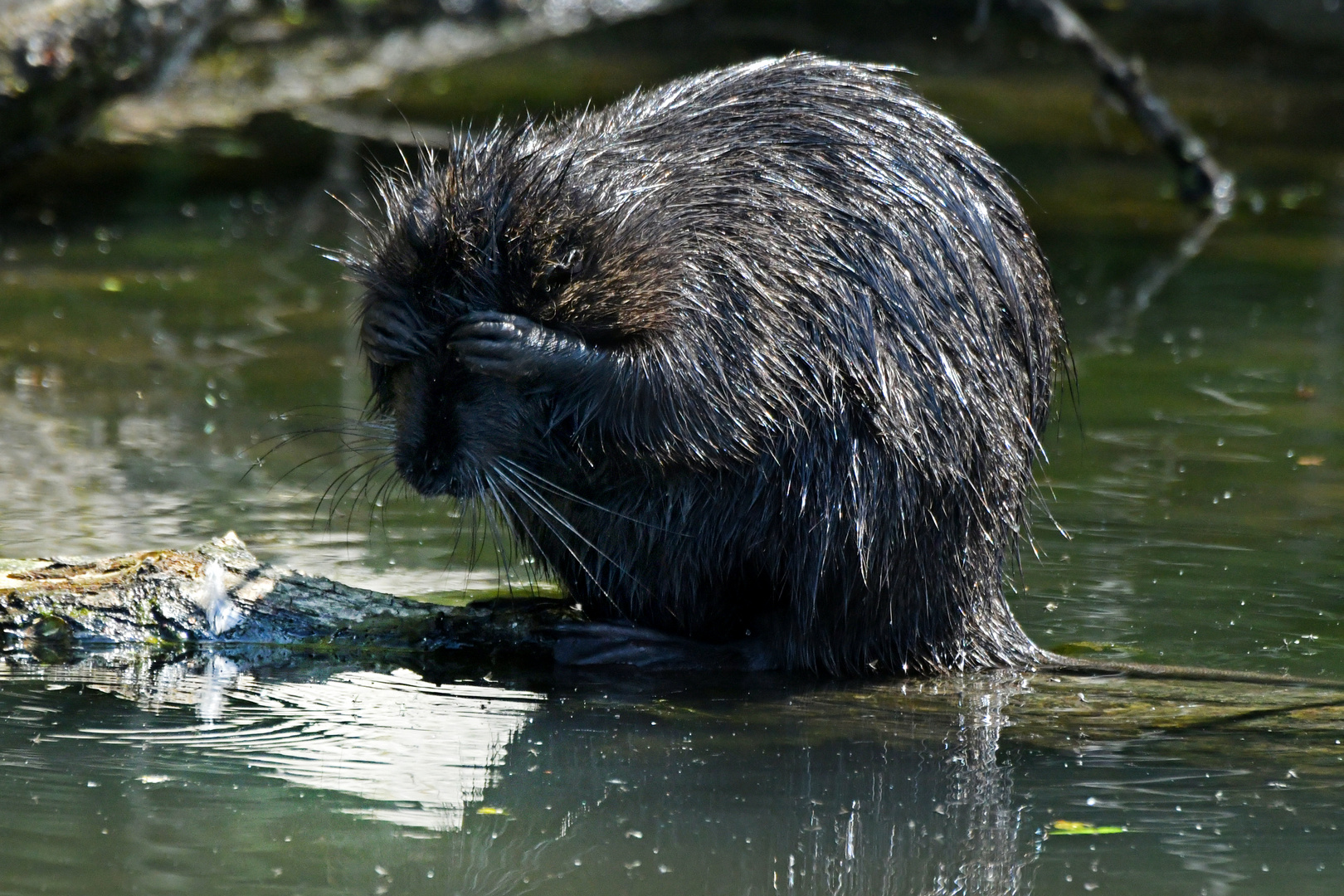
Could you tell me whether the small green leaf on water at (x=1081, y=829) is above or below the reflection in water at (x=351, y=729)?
above

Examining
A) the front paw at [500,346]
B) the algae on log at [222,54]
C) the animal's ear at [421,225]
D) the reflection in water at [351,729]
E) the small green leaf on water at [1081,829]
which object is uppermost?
the algae on log at [222,54]

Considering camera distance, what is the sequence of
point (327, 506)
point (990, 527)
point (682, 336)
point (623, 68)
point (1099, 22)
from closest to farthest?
point (682, 336) → point (990, 527) → point (327, 506) → point (623, 68) → point (1099, 22)

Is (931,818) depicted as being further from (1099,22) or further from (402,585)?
(1099,22)

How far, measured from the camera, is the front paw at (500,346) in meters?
3.54

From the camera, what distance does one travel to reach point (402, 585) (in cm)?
434

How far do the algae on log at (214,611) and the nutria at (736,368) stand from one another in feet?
0.88

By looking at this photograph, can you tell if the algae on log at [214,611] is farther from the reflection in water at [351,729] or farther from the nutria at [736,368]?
the nutria at [736,368]

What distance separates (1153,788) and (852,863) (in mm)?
639

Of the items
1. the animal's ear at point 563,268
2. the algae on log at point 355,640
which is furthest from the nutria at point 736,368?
the algae on log at point 355,640

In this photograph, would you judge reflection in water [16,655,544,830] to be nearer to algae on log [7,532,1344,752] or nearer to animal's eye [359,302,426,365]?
algae on log [7,532,1344,752]

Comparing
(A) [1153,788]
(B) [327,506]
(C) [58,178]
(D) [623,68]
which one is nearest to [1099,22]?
(D) [623,68]

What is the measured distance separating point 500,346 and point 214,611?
35.9 inches

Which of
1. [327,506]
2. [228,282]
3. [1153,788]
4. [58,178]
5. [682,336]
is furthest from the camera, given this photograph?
[58,178]

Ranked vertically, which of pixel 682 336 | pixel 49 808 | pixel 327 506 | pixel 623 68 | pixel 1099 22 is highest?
pixel 1099 22
